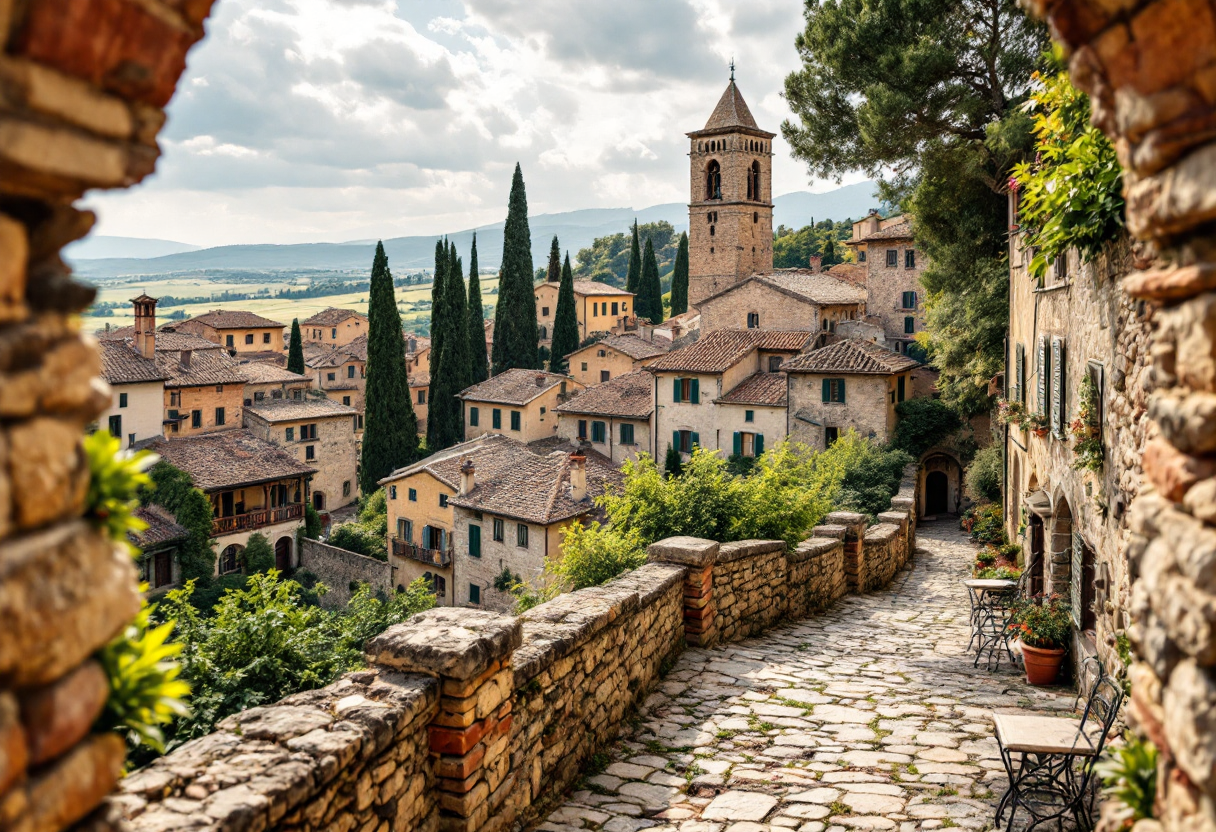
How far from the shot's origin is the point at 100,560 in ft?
7.22

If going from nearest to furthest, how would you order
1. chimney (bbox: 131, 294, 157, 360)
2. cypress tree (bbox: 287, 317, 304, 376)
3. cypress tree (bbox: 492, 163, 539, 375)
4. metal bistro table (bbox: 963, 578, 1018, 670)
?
metal bistro table (bbox: 963, 578, 1018, 670) < chimney (bbox: 131, 294, 157, 360) < cypress tree (bbox: 287, 317, 304, 376) < cypress tree (bbox: 492, 163, 539, 375)

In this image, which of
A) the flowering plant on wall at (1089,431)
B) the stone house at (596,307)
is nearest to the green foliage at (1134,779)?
the flowering plant on wall at (1089,431)

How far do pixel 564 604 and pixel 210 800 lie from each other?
3.68 m

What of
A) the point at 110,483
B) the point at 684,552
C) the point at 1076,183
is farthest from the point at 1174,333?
the point at 684,552

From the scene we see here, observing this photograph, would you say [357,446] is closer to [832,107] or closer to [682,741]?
[832,107]

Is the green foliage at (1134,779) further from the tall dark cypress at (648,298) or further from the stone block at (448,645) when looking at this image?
the tall dark cypress at (648,298)

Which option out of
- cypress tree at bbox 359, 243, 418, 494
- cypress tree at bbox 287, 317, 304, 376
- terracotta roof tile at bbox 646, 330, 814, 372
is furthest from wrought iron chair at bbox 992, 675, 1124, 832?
cypress tree at bbox 287, 317, 304, 376

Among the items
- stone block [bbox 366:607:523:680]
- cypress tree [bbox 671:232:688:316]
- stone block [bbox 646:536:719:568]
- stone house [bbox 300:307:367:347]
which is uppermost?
cypress tree [bbox 671:232:688:316]

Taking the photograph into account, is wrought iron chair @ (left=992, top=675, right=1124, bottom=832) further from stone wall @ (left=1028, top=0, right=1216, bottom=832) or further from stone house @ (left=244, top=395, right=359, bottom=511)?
stone house @ (left=244, top=395, right=359, bottom=511)

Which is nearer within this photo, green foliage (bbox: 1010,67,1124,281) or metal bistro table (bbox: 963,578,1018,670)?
green foliage (bbox: 1010,67,1124,281)

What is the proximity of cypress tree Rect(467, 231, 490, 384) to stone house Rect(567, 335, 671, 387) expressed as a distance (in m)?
5.31

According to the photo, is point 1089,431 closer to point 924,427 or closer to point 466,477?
point 466,477

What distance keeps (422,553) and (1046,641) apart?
28.4m

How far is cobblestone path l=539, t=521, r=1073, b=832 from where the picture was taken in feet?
17.9
